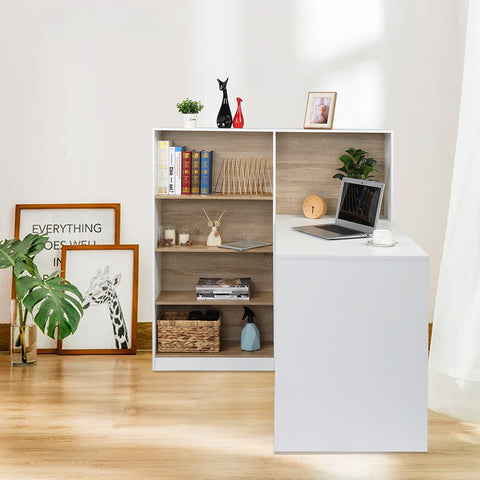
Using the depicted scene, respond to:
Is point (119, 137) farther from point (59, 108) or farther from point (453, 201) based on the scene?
point (453, 201)

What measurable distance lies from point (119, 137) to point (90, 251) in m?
0.72

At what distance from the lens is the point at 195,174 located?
12.8ft

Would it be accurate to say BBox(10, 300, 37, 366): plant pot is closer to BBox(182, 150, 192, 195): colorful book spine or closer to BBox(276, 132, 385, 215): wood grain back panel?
BBox(182, 150, 192, 195): colorful book spine

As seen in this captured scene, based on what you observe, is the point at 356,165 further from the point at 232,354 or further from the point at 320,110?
the point at 232,354

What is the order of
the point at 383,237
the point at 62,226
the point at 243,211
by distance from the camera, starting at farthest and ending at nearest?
the point at 62,226, the point at 243,211, the point at 383,237

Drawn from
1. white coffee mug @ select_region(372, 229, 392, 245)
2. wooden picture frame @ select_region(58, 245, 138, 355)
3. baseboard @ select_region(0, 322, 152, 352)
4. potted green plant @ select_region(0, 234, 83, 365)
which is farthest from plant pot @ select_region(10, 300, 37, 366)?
white coffee mug @ select_region(372, 229, 392, 245)

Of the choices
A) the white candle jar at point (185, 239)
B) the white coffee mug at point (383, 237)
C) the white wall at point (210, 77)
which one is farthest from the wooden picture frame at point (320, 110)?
the white coffee mug at point (383, 237)

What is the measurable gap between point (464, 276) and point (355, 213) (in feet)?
1.90

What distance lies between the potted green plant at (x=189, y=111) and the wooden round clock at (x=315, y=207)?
77cm

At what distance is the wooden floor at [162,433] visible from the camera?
2.66m

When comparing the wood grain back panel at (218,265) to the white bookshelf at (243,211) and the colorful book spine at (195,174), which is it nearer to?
the white bookshelf at (243,211)

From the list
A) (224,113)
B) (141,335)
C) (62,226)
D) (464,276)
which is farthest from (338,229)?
(62,226)

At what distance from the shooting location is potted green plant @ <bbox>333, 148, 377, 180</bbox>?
3729 mm

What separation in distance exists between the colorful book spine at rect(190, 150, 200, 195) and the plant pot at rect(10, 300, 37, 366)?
1196mm
